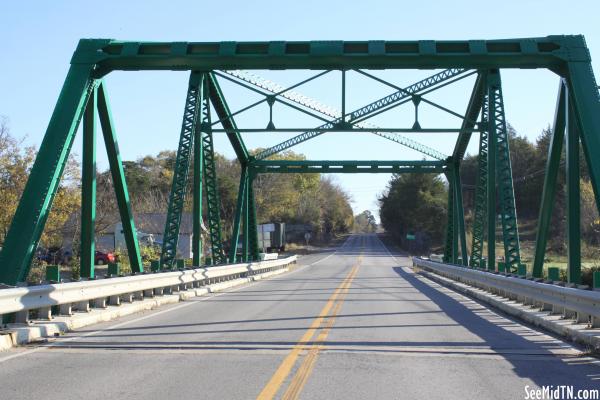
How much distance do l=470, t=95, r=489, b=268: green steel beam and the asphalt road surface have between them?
12.5 m

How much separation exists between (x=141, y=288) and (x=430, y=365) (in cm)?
856

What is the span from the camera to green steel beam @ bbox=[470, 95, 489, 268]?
2592 cm

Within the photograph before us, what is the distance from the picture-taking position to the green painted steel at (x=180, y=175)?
2181 centimetres

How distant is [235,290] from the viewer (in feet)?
76.7

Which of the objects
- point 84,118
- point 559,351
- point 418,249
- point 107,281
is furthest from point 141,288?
point 418,249

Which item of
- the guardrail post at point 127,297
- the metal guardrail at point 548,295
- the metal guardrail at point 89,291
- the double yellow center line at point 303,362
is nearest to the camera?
the double yellow center line at point 303,362

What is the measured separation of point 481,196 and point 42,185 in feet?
A: 60.1

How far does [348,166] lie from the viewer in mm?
38812

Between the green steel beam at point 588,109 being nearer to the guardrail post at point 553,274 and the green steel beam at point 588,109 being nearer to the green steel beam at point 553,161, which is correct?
the green steel beam at point 553,161

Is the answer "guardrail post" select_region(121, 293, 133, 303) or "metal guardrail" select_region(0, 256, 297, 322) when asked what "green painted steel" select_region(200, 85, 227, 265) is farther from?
"guardrail post" select_region(121, 293, 133, 303)

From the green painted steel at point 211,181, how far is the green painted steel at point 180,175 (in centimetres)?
145

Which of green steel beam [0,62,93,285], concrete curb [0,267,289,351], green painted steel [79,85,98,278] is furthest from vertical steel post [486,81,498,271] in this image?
green steel beam [0,62,93,285]

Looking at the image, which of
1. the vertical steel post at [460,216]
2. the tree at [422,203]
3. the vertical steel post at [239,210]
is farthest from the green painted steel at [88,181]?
the tree at [422,203]

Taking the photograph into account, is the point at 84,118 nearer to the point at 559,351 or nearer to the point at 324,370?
the point at 324,370
